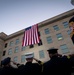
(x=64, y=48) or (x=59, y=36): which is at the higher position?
(x=59, y=36)

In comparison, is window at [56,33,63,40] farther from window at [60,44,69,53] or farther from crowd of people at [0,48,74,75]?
crowd of people at [0,48,74,75]

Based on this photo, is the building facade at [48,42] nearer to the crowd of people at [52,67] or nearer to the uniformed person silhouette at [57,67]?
the crowd of people at [52,67]

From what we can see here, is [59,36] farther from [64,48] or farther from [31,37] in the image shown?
[31,37]

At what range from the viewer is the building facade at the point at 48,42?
54.3 feet

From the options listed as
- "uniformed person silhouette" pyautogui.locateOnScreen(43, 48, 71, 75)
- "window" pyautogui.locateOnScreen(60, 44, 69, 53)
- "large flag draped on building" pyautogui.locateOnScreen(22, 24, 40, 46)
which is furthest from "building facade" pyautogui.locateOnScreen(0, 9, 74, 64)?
"uniformed person silhouette" pyautogui.locateOnScreen(43, 48, 71, 75)

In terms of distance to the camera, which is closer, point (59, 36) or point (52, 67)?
point (52, 67)

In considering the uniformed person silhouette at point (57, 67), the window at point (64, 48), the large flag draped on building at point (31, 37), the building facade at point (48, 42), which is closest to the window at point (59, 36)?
the building facade at point (48, 42)

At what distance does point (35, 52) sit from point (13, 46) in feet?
24.1

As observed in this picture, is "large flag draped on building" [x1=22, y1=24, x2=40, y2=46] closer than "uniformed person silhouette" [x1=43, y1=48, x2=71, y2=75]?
No

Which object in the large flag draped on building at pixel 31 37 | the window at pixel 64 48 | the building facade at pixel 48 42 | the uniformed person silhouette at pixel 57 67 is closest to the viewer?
the uniformed person silhouette at pixel 57 67

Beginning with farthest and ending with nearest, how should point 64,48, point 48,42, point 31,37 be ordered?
1. point 48,42
2. point 64,48
3. point 31,37

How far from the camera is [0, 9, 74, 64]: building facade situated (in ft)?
54.3

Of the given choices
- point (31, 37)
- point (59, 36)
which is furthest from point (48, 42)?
point (31, 37)

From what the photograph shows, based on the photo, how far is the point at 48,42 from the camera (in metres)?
18.2
